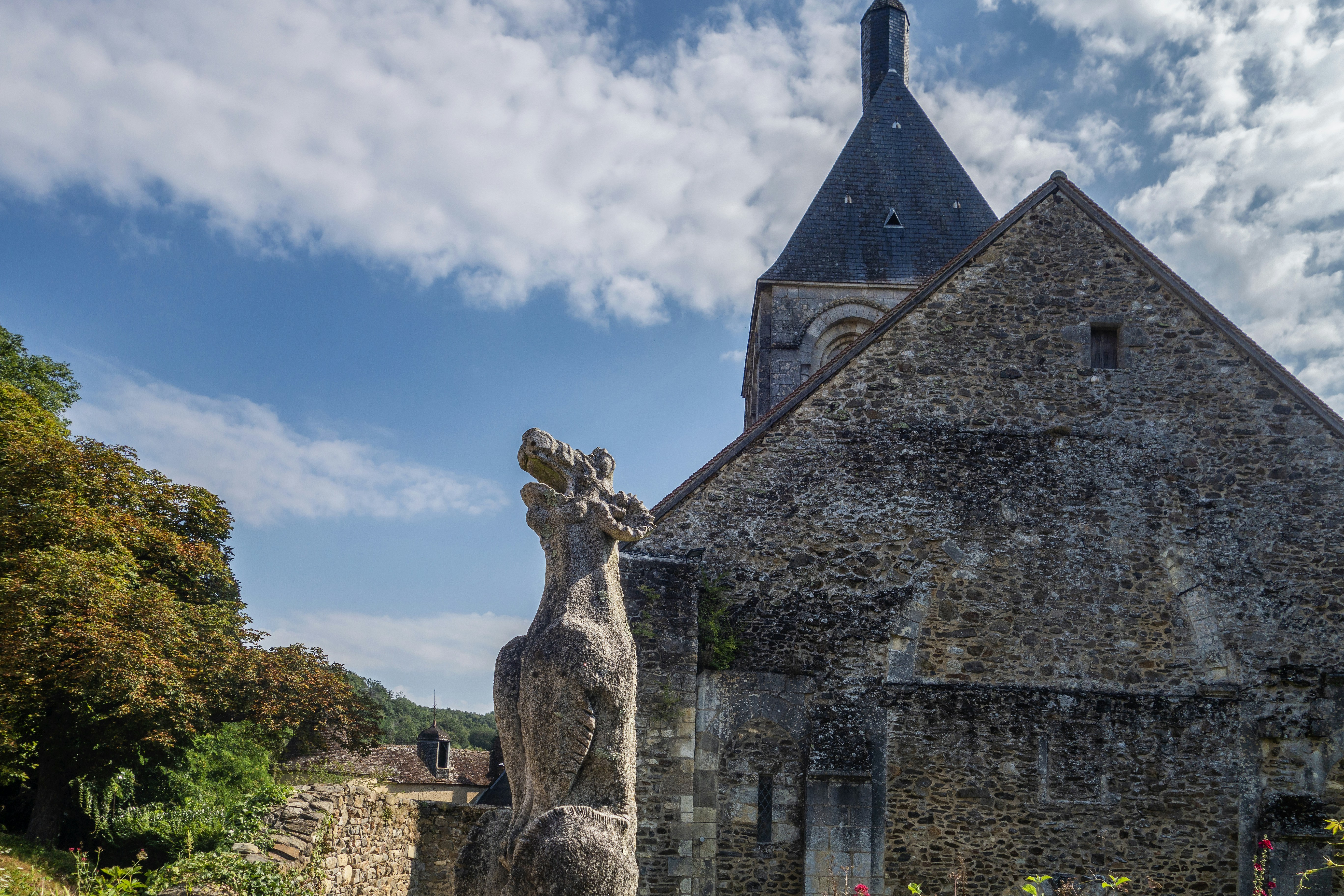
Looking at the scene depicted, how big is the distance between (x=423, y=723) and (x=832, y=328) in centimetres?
5550

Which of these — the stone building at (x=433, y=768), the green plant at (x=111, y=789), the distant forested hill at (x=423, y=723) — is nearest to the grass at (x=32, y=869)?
the green plant at (x=111, y=789)

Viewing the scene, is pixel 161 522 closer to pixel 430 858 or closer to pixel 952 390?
pixel 430 858

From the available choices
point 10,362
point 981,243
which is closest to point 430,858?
point 981,243

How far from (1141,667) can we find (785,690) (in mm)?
3689

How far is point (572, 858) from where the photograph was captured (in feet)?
10.6

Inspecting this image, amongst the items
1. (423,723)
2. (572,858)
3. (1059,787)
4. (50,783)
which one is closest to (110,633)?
(50,783)

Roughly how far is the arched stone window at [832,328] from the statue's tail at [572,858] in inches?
688

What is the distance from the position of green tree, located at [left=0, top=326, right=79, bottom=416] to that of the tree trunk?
662 cm

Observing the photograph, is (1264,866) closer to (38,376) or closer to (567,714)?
(567,714)

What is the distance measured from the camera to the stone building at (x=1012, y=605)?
920cm

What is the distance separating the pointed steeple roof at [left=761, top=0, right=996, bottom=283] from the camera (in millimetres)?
20906

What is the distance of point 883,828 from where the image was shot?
Result: 9.20 m

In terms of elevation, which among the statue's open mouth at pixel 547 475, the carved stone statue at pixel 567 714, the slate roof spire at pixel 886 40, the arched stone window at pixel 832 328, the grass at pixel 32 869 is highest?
the slate roof spire at pixel 886 40

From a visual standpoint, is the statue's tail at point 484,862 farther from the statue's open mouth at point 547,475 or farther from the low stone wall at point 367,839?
the low stone wall at point 367,839
